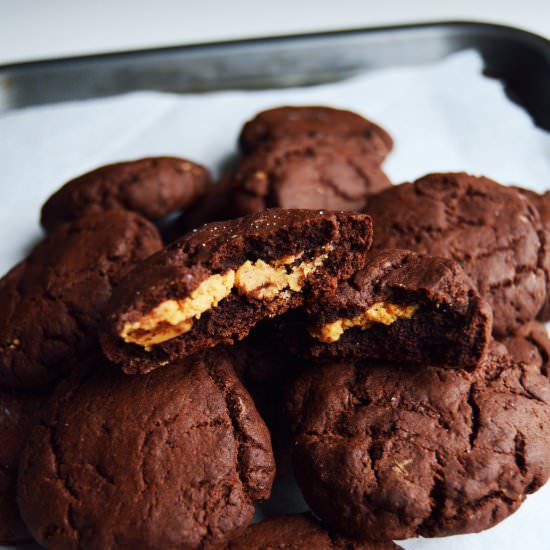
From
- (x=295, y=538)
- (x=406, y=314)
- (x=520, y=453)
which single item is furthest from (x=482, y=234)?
(x=295, y=538)

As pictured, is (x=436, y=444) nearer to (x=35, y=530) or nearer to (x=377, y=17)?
(x=35, y=530)

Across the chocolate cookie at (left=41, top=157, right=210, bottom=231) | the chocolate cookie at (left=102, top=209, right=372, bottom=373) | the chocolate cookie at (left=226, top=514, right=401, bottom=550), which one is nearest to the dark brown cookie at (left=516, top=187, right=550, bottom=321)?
the chocolate cookie at (left=102, top=209, right=372, bottom=373)

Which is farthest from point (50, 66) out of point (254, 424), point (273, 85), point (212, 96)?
point (254, 424)

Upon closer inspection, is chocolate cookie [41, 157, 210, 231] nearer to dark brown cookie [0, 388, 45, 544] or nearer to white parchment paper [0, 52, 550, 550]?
white parchment paper [0, 52, 550, 550]

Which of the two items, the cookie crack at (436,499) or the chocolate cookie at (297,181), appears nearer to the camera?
the cookie crack at (436,499)

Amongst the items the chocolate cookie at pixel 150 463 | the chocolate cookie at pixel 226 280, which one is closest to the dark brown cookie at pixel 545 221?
the chocolate cookie at pixel 226 280

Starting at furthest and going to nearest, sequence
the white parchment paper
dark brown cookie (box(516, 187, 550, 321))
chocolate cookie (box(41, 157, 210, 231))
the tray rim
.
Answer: the tray rim
the white parchment paper
chocolate cookie (box(41, 157, 210, 231))
dark brown cookie (box(516, 187, 550, 321))

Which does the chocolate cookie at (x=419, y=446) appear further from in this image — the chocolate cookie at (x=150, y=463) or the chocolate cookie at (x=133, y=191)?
the chocolate cookie at (x=133, y=191)

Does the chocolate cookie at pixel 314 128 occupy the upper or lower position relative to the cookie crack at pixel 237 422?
upper
